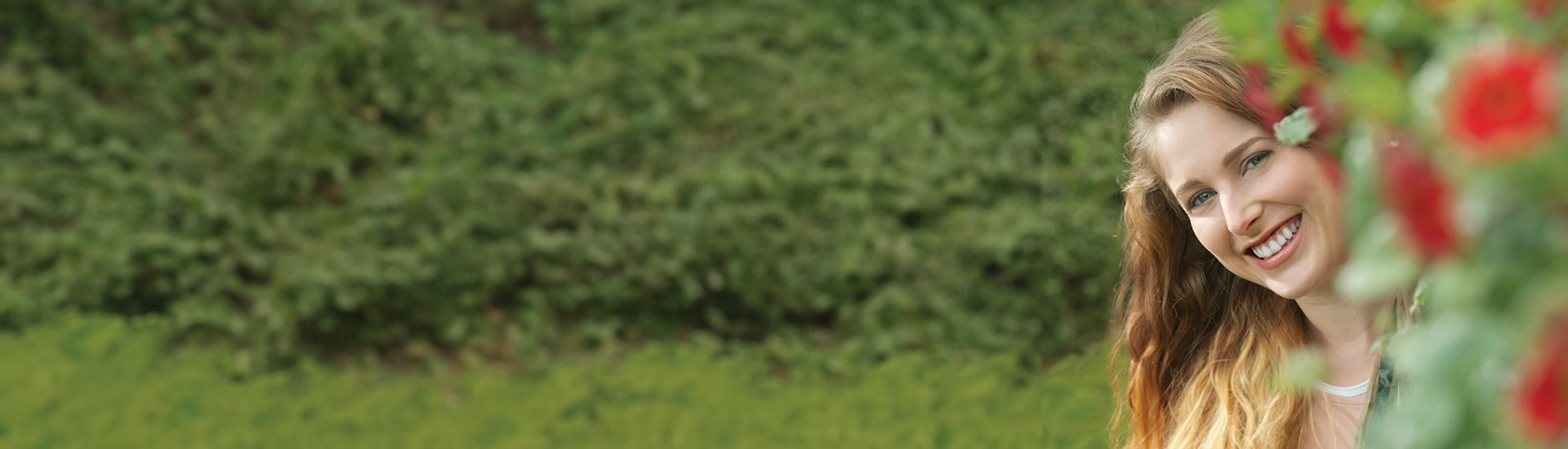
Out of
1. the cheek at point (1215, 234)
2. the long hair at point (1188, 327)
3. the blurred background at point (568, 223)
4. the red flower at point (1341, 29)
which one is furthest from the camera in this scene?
the blurred background at point (568, 223)

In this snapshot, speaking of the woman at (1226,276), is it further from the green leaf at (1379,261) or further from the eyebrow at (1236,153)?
the green leaf at (1379,261)

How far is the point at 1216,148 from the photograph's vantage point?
1.53m

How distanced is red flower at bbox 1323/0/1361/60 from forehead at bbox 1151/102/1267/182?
92 centimetres

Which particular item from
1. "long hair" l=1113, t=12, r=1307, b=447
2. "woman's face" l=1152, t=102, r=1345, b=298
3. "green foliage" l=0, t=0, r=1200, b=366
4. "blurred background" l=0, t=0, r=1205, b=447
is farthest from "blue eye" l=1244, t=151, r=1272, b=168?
"green foliage" l=0, t=0, r=1200, b=366

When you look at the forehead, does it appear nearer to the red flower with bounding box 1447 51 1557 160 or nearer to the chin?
the chin

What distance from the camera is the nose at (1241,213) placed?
4.78 feet

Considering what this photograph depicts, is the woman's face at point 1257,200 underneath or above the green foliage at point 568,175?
above

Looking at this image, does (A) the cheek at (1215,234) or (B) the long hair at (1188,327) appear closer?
(A) the cheek at (1215,234)

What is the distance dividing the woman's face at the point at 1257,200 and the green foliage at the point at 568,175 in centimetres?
252

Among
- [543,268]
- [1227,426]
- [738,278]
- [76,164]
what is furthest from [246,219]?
[1227,426]

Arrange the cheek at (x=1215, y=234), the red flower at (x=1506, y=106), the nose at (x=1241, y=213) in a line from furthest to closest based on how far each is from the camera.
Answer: the cheek at (x=1215, y=234) < the nose at (x=1241, y=213) < the red flower at (x=1506, y=106)

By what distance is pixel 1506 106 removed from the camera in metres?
0.43

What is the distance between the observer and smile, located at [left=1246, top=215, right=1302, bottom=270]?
1.50 metres

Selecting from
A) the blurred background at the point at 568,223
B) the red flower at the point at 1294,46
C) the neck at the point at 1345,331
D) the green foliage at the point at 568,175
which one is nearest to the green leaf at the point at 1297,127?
the red flower at the point at 1294,46
